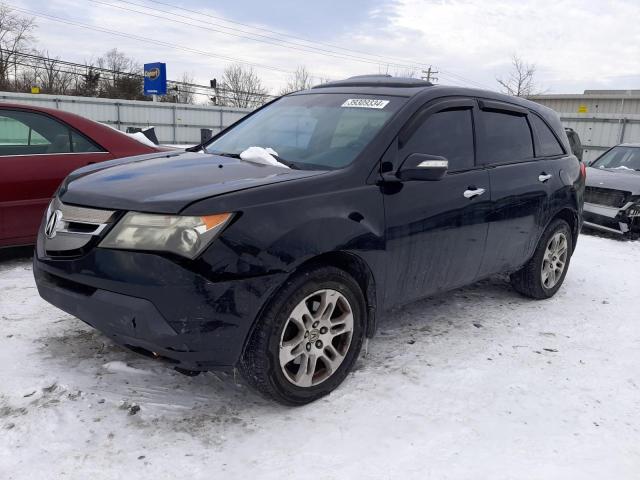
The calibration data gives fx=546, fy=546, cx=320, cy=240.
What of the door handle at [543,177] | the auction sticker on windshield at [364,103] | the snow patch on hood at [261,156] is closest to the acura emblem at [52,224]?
the snow patch on hood at [261,156]

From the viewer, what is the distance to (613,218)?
26.2 feet

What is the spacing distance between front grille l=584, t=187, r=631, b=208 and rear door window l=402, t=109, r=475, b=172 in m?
5.25

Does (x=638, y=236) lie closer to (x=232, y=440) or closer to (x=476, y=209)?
(x=476, y=209)

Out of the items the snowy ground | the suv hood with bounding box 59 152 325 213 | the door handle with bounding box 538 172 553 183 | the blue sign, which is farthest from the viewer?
the blue sign

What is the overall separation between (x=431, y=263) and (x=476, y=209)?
0.58m

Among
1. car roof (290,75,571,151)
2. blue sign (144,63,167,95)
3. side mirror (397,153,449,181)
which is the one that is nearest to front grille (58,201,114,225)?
side mirror (397,153,449,181)

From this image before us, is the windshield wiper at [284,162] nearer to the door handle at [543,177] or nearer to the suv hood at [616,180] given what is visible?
the door handle at [543,177]

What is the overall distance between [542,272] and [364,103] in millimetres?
2416

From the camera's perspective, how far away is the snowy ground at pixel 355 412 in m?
2.40

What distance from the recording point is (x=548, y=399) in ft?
10.2

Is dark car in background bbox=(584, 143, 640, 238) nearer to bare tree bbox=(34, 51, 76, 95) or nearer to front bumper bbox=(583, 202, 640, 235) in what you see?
front bumper bbox=(583, 202, 640, 235)

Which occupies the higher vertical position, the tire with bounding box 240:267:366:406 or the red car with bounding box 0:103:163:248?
the red car with bounding box 0:103:163:248

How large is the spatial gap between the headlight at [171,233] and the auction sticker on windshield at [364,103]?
4.88 feet

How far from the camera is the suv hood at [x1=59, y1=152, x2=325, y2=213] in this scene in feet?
8.39
